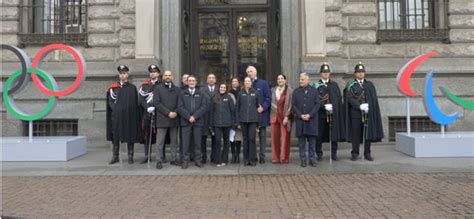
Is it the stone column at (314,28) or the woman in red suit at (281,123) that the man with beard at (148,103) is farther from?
the stone column at (314,28)

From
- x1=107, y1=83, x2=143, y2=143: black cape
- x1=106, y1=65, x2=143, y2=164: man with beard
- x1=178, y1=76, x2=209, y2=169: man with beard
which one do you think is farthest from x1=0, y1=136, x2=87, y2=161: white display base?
x1=178, y1=76, x2=209, y2=169: man with beard

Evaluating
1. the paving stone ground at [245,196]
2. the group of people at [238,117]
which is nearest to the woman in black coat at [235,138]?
the group of people at [238,117]

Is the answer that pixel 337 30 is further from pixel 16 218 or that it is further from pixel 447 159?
pixel 16 218

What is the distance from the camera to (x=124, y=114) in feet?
36.6

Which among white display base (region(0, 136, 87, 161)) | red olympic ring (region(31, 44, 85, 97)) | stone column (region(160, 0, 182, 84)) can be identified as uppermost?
stone column (region(160, 0, 182, 84))

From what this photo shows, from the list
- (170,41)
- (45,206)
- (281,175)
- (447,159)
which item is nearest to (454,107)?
(447,159)

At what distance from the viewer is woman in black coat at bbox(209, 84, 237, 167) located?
10.8m

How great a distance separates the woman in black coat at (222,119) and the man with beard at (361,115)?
2.64m

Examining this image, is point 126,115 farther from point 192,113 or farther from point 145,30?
point 145,30

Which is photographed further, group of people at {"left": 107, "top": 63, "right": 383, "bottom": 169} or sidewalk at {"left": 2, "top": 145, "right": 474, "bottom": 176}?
group of people at {"left": 107, "top": 63, "right": 383, "bottom": 169}

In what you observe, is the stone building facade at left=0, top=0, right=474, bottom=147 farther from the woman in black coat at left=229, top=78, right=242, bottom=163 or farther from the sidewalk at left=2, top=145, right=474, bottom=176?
the sidewalk at left=2, top=145, right=474, bottom=176

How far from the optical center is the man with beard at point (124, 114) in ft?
36.6

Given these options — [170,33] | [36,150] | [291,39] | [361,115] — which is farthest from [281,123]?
[36,150]

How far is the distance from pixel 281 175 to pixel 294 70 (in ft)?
15.6
